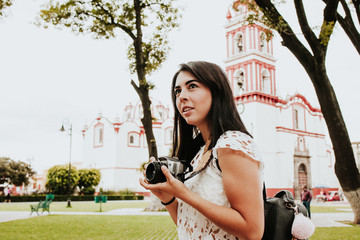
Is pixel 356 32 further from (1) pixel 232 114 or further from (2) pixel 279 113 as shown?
(2) pixel 279 113

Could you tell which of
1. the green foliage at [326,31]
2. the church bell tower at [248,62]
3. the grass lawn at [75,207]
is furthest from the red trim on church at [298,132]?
the green foliage at [326,31]

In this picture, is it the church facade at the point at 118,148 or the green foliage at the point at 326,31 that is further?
the church facade at the point at 118,148

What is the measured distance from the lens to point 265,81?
3556 cm

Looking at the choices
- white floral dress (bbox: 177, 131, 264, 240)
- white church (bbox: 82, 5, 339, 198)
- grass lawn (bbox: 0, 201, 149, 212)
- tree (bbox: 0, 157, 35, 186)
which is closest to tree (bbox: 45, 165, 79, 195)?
white church (bbox: 82, 5, 339, 198)

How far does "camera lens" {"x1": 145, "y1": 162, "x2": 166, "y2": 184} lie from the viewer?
1358mm

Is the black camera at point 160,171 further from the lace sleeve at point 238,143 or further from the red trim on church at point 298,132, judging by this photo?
the red trim on church at point 298,132

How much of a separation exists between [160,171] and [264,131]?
34025 mm

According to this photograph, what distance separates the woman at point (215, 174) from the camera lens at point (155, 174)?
26mm

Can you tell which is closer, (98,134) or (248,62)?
(248,62)

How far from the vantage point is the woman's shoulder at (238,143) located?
1.33 meters

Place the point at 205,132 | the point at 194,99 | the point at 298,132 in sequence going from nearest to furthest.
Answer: the point at 194,99 < the point at 205,132 < the point at 298,132

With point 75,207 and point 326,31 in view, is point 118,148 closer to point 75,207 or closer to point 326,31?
point 75,207

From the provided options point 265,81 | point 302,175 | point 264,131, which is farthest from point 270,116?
point 302,175

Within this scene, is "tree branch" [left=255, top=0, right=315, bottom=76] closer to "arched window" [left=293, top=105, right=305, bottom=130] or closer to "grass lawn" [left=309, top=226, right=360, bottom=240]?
"grass lawn" [left=309, top=226, right=360, bottom=240]
